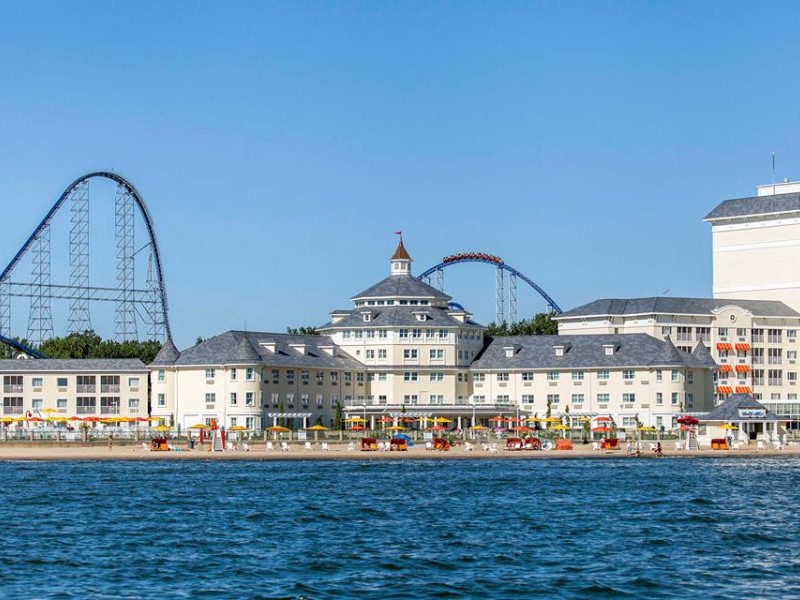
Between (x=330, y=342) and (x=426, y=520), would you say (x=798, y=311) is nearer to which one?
(x=330, y=342)

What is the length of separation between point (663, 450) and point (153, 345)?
237 feet

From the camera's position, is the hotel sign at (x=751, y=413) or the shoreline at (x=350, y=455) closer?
the shoreline at (x=350, y=455)

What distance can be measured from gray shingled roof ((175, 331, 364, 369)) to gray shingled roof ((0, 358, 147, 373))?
551 cm

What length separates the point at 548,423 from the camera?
451ft

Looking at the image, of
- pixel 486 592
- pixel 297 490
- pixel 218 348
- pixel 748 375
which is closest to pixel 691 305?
pixel 748 375

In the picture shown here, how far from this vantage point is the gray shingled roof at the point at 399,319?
470ft

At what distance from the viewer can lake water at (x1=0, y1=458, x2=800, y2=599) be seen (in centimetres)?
4612

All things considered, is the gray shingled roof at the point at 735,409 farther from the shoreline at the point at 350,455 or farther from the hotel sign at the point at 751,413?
the shoreline at the point at 350,455

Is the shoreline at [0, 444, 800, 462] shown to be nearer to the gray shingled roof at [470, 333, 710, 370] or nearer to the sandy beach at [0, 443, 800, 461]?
the sandy beach at [0, 443, 800, 461]

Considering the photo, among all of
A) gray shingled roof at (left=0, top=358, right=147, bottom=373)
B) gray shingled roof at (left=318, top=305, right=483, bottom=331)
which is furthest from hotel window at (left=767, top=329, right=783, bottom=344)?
gray shingled roof at (left=0, top=358, right=147, bottom=373)

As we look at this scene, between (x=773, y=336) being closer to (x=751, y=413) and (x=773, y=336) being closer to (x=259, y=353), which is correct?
(x=751, y=413)

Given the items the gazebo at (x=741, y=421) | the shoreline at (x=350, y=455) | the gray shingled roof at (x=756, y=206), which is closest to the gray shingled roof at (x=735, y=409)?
the gazebo at (x=741, y=421)

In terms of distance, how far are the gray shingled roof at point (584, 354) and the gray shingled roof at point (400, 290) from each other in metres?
7.27

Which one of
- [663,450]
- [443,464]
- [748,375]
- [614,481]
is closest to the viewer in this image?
[614,481]
